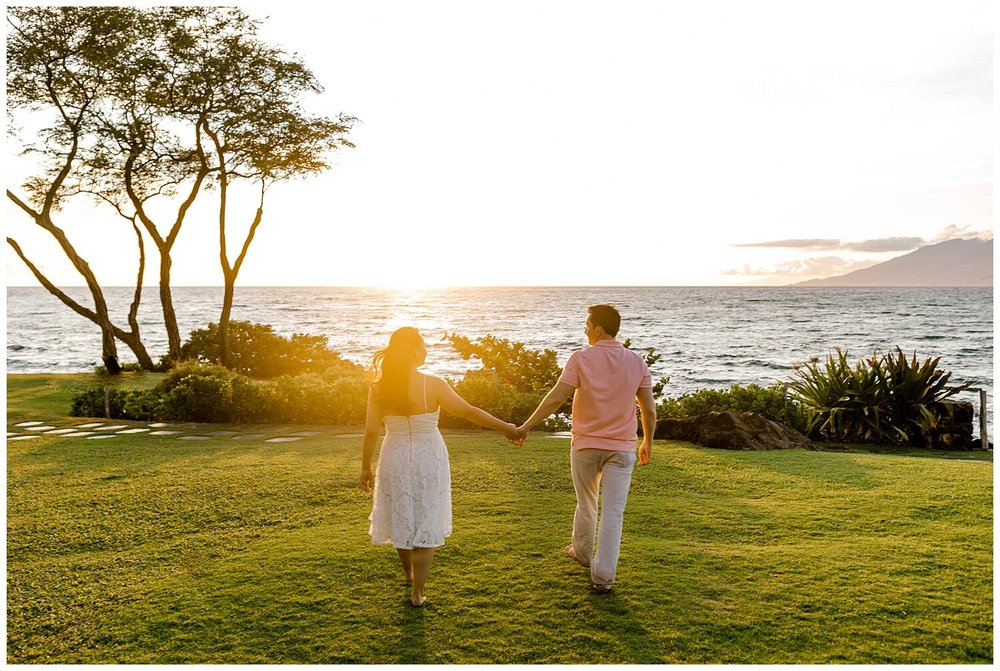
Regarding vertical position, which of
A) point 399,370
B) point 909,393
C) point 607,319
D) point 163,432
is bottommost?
point 163,432

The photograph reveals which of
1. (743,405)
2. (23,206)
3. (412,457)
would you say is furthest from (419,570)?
(23,206)

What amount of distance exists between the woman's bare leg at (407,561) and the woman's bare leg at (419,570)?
0.30 ft

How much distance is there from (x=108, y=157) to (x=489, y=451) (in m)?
19.1

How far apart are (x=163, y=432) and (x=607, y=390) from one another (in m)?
9.17

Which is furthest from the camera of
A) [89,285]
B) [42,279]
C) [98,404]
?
[42,279]

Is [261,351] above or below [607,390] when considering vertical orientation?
below

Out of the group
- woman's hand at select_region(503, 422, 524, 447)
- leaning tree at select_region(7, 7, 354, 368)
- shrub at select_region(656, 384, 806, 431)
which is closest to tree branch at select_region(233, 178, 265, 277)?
leaning tree at select_region(7, 7, 354, 368)

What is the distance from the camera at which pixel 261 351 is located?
77.4 ft

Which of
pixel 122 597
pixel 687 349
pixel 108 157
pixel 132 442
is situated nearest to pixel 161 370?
pixel 108 157

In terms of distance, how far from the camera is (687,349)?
46.4m

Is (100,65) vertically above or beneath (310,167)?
above

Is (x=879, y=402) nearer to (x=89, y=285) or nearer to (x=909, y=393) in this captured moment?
(x=909, y=393)

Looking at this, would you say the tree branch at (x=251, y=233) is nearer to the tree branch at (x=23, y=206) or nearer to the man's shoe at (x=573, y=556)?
the tree branch at (x=23, y=206)

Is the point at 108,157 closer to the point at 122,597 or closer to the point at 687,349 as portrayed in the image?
the point at 122,597
